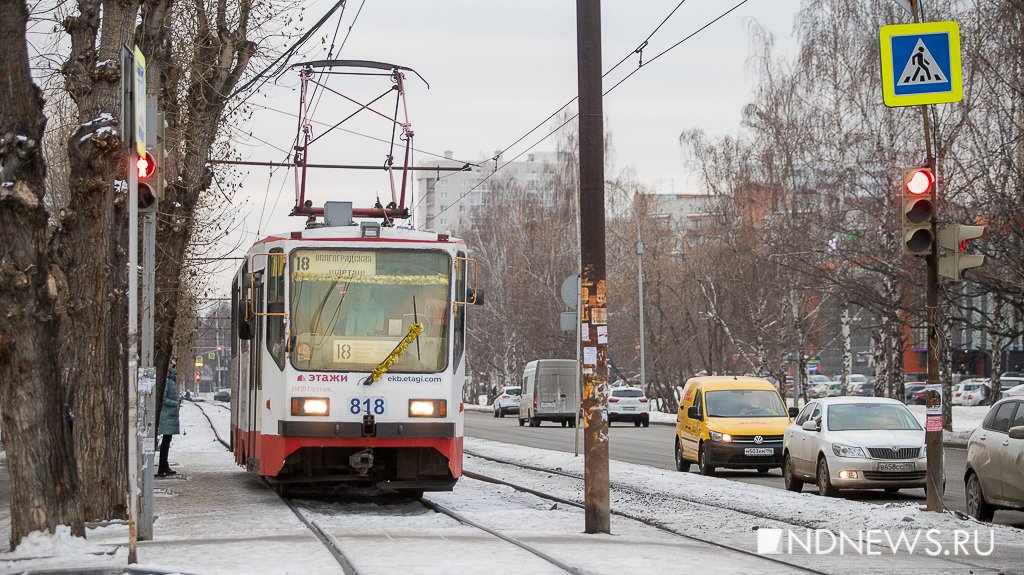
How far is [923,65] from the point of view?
Result: 50.5 ft

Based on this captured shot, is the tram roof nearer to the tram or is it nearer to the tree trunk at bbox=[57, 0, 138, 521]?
the tram

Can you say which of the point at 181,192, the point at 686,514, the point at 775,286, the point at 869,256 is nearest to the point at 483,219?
the point at 775,286

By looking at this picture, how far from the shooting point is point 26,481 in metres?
11.5

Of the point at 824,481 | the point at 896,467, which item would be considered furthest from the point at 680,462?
the point at 896,467

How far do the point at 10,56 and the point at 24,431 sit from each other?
302 centimetres

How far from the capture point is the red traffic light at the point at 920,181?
51.3ft

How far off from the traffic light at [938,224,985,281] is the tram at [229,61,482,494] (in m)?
5.35

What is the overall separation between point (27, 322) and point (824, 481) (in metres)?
12.3

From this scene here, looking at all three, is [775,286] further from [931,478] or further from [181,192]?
[931,478]

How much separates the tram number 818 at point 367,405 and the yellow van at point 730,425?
30.8 ft

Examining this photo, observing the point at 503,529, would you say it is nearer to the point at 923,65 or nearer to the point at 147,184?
the point at 147,184

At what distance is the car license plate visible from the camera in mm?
19625
